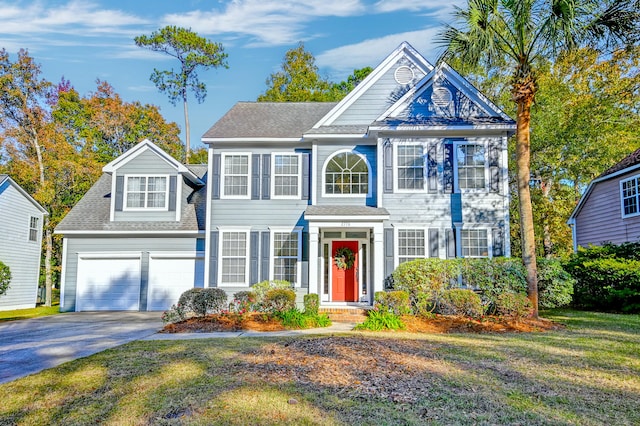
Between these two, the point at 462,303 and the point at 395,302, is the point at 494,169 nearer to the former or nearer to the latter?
the point at 462,303

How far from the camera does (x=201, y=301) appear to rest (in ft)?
35.9

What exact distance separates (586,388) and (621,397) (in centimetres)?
37

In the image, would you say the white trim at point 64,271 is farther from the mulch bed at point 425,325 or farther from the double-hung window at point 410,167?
the double-hung window at point 410,167

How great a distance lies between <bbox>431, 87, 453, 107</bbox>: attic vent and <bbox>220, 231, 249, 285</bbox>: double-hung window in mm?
7722

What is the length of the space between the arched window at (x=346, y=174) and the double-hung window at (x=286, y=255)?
1977 millimetres

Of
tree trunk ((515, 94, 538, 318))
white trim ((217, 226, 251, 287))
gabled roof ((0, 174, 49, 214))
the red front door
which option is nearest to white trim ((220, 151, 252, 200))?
white trim ((217, 226, 251, 287))

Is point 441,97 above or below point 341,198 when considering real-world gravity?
above

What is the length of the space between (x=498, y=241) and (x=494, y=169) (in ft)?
7.62

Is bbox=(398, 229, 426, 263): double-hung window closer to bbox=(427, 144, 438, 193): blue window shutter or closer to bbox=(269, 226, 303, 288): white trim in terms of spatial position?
bbox=(427, 144, 438, 193): blue window shutter

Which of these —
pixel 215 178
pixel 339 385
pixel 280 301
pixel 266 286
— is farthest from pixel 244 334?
pixel 215 178

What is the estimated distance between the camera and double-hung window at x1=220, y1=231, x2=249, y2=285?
548 inches

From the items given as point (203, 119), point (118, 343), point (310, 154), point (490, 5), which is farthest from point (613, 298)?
point (203, 119)

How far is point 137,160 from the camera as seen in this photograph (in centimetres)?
1531

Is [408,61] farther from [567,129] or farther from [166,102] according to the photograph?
[166,102]
